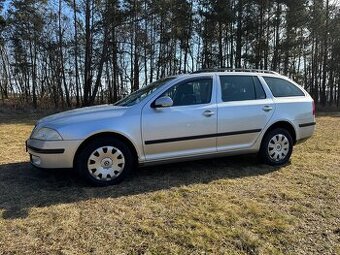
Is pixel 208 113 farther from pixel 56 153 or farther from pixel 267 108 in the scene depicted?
pixel 56 153

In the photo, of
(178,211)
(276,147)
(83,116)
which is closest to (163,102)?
(83,116)

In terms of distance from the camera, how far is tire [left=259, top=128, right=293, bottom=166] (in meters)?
6.40

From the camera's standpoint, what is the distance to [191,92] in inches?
228

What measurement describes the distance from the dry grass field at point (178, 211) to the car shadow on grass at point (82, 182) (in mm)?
13

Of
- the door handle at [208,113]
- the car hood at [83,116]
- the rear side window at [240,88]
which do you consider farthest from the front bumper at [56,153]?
the rear side window at [240,88]

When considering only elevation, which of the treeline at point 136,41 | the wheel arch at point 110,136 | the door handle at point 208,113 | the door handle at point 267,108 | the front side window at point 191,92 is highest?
the treeline at point 136,41

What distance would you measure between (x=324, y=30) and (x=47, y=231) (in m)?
31.6

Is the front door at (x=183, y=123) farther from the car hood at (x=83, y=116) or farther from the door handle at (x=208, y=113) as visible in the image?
the car hood at (x=83, y=116)

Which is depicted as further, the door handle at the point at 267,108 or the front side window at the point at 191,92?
the door handle at the point at 267,108

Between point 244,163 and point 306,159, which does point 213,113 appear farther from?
point 306,159

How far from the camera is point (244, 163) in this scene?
6.69m

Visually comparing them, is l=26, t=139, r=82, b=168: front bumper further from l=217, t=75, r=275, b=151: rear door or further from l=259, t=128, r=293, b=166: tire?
l=259, t=128, r=293, b=166: tire

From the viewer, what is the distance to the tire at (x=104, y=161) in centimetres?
511

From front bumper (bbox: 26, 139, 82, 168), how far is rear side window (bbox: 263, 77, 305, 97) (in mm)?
3479
